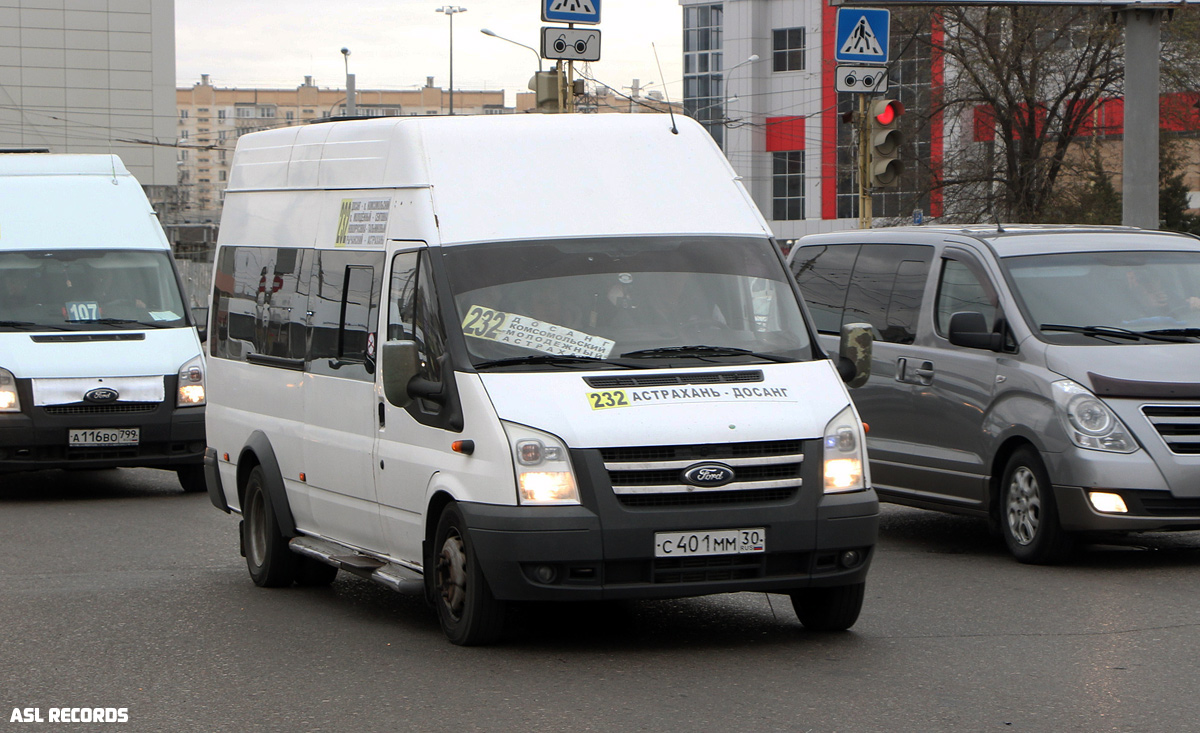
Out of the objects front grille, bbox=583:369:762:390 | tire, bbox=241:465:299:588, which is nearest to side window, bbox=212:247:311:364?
tire, bbox=241:465:299:588

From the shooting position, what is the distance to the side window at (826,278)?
39.9 feet

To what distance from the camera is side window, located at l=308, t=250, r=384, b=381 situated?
8.22 meters

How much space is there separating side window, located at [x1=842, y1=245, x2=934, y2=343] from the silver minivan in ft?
0.04

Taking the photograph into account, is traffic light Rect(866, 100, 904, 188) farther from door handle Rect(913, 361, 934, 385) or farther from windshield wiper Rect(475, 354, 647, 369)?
windshield wiper Rect(475, 354, 647, 369)

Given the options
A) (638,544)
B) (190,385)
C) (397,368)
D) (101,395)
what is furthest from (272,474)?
(190,385)

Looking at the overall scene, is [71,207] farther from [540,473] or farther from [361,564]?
[540,473]

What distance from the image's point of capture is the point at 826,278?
12391 millimetres

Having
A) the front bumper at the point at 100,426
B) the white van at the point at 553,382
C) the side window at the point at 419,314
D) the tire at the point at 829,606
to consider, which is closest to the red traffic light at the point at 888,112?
the front bumper at the point at 100,426

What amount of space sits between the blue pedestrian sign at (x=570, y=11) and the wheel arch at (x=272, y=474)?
33.2 feet

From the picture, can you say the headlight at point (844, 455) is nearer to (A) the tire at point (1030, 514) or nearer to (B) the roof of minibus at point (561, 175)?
(B) the roof of minibus at point (561, 175)

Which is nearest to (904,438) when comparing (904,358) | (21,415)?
(904,358)

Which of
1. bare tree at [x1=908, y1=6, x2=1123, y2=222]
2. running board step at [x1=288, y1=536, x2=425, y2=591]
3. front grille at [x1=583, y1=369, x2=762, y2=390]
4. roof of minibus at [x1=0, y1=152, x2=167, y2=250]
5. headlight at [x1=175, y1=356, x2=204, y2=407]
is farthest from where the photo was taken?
bare tree at [x1=908, y1=6, x2=1123, y2=222]

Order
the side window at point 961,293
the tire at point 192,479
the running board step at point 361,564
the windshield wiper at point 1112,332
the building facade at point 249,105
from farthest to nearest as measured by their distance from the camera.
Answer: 1. the building facade at point 249,105
2. the tire at point 192,479
3. the side window at point 961,293
4. the windshield wiper at point 1112,332
5. the running board step at point 361,564

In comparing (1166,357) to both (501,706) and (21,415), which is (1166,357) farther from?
(21,415)
